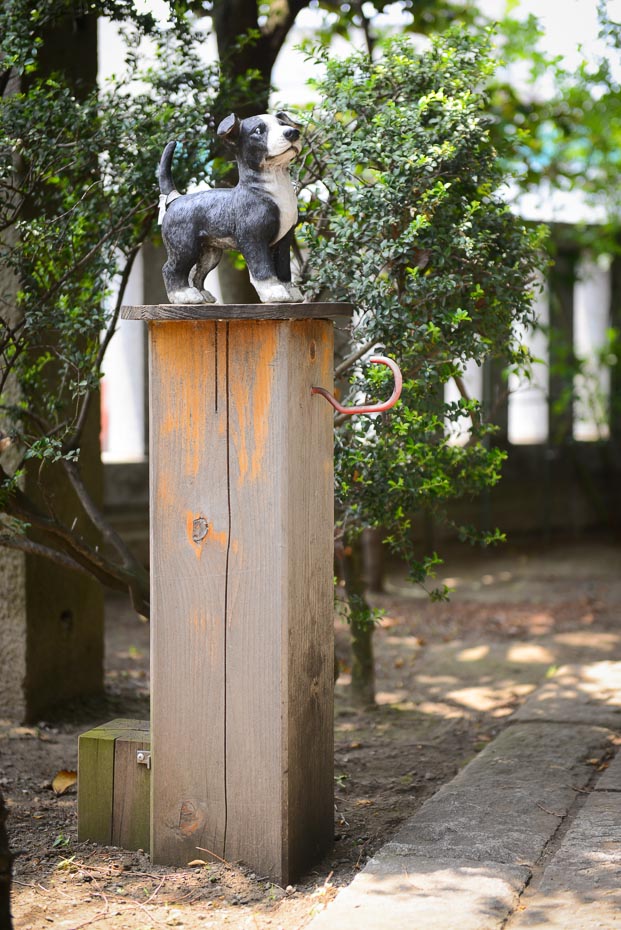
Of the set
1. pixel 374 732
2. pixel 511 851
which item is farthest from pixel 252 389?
pixel 374 732

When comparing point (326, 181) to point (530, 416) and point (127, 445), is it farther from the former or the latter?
Answer: point (530, 416)

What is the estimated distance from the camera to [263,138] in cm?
313

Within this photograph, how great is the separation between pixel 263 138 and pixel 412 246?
3.55ft

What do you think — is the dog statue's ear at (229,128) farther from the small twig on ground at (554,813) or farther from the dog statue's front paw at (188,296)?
the small twig on ground at (554,813)

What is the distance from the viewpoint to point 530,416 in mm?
12766

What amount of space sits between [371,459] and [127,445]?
558cm

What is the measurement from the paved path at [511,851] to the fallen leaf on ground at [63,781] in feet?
5.15

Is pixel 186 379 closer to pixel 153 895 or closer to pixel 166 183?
pixel 166 183

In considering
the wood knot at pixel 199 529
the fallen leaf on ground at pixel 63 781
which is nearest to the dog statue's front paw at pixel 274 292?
the wood knot at pixel 199 529

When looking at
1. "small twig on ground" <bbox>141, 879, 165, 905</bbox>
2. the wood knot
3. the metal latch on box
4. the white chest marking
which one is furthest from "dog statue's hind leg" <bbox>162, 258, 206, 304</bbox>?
"small twig on ground" <bbox>141, 879, 165, 905</bbox>

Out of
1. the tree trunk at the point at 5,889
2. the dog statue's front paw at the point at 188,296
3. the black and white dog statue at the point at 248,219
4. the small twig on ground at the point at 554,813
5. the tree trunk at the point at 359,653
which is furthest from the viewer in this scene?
the tree trunk at the point at 359,653

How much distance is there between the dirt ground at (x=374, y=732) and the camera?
121 inches

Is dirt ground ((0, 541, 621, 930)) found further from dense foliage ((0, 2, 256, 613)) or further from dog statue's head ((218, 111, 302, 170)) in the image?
dog statue's head ((218, 111, 302, 170))

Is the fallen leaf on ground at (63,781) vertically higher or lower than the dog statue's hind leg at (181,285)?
lower
